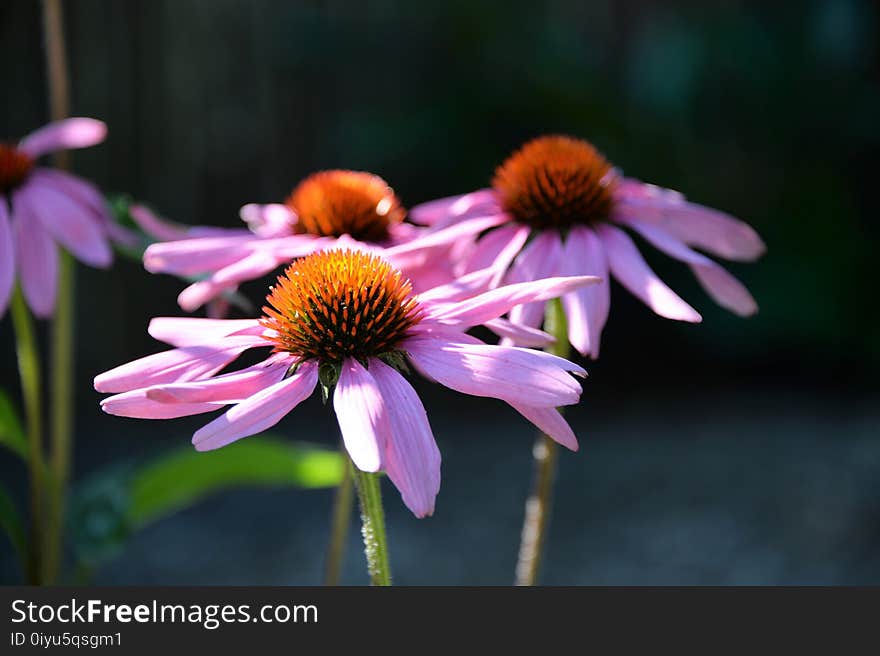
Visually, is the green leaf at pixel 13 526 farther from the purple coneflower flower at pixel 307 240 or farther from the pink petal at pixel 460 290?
the pink petal at pixel 460 290

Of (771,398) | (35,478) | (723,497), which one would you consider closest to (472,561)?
(723,497)

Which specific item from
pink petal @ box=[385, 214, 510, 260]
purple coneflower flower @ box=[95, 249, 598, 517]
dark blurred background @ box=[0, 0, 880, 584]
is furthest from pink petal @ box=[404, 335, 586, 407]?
dark blurred background @ box=[0, 0, 880, 584]

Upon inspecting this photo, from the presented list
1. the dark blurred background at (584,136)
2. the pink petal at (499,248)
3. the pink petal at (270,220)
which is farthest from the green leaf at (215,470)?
the dark blurred background at (584,136)

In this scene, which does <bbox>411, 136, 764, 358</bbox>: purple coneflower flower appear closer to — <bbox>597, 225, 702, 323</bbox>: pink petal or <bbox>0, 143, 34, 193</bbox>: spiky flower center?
<bbox>597, 225, 702, 323</bbox>: pink petal

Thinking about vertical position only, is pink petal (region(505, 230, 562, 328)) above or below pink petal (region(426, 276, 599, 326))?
above

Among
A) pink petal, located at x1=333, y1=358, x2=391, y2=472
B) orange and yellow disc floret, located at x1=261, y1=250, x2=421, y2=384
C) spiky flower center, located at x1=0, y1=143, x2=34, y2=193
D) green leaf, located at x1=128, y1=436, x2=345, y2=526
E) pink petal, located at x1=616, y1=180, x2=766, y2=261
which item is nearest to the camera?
pink petal, located at x1=333, y1=358, x2=391, y2=472

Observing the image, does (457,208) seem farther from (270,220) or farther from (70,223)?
(70,223)
